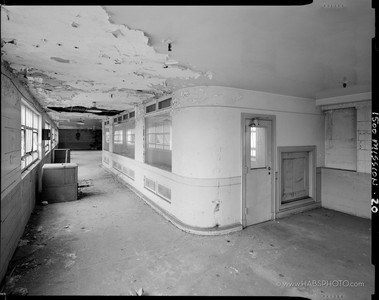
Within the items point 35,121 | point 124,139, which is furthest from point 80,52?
point 124,139

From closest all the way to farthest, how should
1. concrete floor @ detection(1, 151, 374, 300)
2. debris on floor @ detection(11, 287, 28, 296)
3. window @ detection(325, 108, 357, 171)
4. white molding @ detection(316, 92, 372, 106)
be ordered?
debris on floor @ detection(11, 287, 28, 296) → concrete floor @ detection(1, 151, 374, 300) → white molding @ detection(316, 92, 372, 106) → window @ detection(325, 108, 357, 171)

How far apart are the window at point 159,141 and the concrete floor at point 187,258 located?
4.32 feet

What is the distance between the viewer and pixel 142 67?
2805 mm

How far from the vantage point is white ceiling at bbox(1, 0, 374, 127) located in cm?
160

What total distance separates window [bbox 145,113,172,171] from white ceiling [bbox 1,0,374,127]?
1.38 metres

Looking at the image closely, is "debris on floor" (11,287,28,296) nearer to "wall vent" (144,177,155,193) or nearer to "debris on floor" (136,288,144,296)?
"debris on floor" (136,288,144,296)

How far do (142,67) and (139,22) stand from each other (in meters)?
1.11

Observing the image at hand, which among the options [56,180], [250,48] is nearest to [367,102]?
[250,48]

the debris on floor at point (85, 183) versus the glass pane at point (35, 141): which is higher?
the glass pane at point (35, 141)

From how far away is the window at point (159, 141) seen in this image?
479cm

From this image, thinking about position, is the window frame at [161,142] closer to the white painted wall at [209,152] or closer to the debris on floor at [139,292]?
the white painted wall at [209,152]

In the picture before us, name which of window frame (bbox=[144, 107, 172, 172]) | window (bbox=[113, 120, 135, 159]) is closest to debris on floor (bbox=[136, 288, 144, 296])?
window frame (bbox=[144, 107, 172, 172])

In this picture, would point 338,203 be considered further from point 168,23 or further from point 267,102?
point 168,23

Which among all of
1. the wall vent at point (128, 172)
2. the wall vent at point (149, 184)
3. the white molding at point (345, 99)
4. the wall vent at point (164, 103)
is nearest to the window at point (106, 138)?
the wall vent at point (128, 172)
